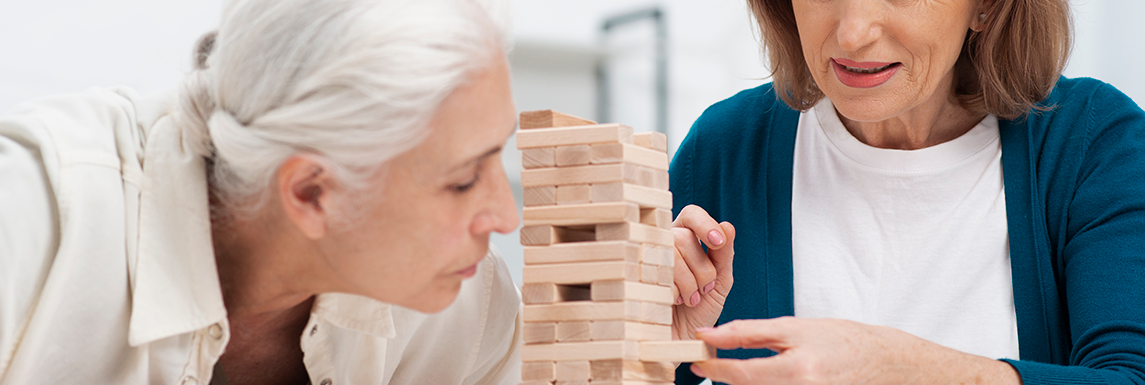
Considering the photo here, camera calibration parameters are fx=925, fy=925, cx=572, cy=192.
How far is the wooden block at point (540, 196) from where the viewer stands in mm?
1333

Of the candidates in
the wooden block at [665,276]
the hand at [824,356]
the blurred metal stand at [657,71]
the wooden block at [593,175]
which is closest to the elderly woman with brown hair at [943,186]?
the hand at [824,356]

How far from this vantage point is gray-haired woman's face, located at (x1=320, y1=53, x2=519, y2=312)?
3.99 ft

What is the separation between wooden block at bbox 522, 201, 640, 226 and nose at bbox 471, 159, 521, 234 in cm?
5

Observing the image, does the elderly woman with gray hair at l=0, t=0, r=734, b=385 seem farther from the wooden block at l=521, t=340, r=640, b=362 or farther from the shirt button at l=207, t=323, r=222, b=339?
the wooden block at l=521, t=340, r=640, b=362

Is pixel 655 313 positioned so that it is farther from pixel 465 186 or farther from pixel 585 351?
pixel 465 186

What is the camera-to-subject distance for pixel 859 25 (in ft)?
5.58

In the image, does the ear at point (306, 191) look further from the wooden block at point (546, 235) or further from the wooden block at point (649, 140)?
the wooden block at point (649, 140)

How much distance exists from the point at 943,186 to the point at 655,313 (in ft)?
2.97

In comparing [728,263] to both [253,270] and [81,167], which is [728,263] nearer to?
[253,270]

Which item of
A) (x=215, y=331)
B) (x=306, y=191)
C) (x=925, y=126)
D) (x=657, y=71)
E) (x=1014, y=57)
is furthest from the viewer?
(x=657, y=71)

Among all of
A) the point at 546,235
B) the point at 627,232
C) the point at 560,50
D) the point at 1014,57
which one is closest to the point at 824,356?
the point at 627,232

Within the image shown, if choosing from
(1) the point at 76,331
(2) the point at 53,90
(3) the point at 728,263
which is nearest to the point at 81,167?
(1) the point at 76,331

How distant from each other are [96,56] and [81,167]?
2666 millimetres

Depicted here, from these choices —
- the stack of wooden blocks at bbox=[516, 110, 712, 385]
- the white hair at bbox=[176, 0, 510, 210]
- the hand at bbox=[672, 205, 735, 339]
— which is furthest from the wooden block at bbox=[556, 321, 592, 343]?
the hand at bbox=[672, 205, 735, 339]
